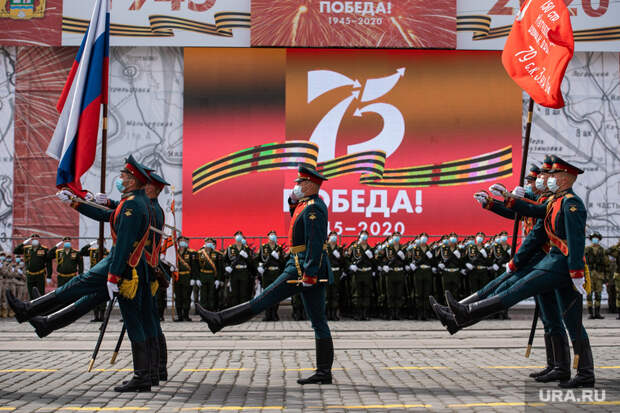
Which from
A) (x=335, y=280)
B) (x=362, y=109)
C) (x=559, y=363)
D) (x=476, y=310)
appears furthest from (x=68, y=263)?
(x=559, y=363)

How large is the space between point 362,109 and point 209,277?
7.85 meters

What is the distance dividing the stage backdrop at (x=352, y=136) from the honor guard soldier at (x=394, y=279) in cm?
459

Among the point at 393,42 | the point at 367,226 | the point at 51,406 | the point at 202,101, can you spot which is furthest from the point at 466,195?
the point at 51,406

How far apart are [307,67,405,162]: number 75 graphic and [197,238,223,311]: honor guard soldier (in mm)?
6286

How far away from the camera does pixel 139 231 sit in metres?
6.59

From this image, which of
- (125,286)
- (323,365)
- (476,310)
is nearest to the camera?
(125,286)

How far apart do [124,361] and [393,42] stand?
15790 mm

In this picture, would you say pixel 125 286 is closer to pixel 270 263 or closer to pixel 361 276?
pixel 270 263

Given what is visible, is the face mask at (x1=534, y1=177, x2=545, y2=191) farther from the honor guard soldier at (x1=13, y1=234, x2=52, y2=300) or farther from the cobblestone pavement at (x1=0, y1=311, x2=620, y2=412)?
the honor guard soldier at (x1=13, y1=234, x2=52, y2=300)

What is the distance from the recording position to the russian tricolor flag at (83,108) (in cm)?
820

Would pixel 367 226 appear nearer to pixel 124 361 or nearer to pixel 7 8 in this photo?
pixel 7 8

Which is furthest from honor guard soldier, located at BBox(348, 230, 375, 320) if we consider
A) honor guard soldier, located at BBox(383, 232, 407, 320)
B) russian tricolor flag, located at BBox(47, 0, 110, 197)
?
russian tricolor flag, located at BBox(47, 0, 110, 197)

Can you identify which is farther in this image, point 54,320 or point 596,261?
point 596,261

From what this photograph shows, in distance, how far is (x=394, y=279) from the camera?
57.3ft
